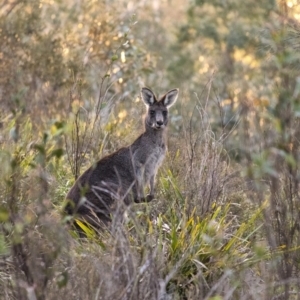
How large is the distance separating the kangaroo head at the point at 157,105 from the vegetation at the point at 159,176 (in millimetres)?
208

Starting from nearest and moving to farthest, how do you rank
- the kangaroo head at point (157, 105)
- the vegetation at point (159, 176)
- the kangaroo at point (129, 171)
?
the vegetation at point (159, 176)
the kangaroo at point (129, 171)
the kangaroo head at point (157, 105)

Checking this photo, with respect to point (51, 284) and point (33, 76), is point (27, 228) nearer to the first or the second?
point (51, 284)

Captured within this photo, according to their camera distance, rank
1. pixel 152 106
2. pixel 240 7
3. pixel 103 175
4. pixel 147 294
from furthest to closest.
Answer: pixel 240 7, pixel 152 106, pixel 103 175, pixel 147 294

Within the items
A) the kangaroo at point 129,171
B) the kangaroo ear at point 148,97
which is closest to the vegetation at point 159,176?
the kangaroo at point 129,171

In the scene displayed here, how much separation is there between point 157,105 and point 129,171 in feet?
4.53

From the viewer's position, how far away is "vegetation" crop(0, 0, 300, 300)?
566cm

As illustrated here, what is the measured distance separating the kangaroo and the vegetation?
19cm

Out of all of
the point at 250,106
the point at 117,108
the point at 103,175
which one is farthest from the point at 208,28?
the point at 250,106

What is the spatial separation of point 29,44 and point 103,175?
6.02m

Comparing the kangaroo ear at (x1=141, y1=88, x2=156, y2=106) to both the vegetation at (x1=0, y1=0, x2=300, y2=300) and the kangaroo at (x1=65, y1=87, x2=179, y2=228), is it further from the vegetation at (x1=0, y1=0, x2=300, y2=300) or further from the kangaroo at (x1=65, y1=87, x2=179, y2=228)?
the vegetation at (x1=0, y1=0, x2=300, y2=300)

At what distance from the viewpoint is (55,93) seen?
13.8m

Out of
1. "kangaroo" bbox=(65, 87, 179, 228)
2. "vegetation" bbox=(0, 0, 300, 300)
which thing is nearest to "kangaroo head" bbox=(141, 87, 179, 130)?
"kangaroo" bbox=(65, 87, 179, 228)

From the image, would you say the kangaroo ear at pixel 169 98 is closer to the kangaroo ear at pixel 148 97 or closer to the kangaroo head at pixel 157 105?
the kangaroo head at pixel 157 105

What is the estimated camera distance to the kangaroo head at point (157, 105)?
33.4 ft
